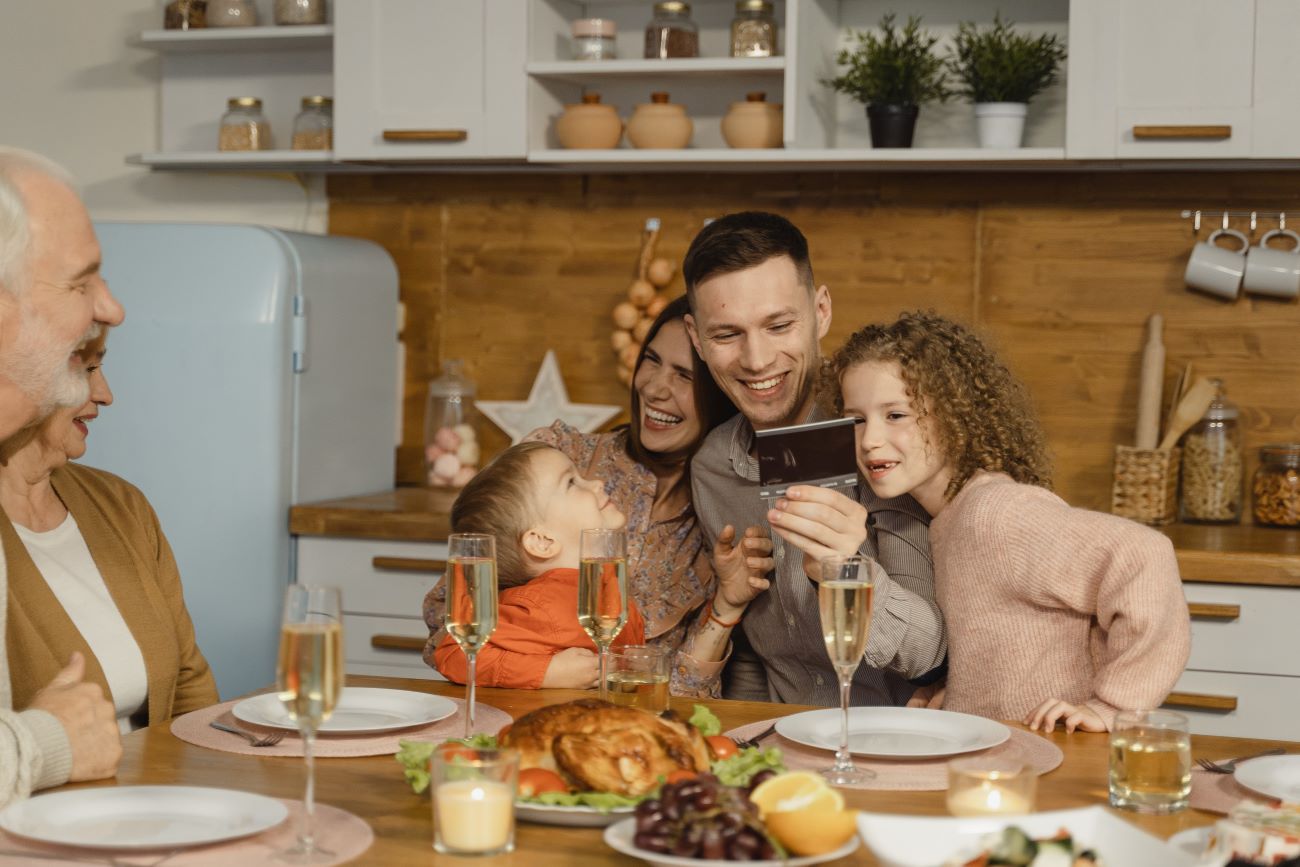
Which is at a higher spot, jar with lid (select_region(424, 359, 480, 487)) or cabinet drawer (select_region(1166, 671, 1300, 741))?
jar with lid (select_region(424, 359, 480, 487))

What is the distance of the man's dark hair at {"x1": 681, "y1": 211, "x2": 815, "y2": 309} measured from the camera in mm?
2271

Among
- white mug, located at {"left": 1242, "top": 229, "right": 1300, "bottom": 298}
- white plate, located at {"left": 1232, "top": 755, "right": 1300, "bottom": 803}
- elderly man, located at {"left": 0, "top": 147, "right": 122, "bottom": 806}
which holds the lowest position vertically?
white plate, located at {"left": 1232, "top": 755, "right": 1300, "bottom": 803}

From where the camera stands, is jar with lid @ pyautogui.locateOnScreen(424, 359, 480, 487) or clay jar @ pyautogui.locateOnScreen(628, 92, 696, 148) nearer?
clay jar @ pyautogui.locateOnScreen(628, 92, 696, 148)

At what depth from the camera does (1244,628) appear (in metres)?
2.79

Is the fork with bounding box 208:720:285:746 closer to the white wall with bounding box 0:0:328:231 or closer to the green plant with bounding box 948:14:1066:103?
the green plant with bounding box 948:14:1066:103

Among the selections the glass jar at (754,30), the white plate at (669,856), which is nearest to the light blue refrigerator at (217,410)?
the glass jar at (754,30)

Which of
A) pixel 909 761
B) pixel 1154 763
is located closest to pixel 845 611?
pixel 909 761

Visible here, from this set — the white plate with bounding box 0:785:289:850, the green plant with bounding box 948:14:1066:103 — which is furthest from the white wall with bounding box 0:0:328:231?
the white plate with bounding box 0:785:289:850

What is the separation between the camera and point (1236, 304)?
331cm

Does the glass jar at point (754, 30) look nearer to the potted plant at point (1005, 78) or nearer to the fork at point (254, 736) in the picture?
the potted plant at point (1005, 78)

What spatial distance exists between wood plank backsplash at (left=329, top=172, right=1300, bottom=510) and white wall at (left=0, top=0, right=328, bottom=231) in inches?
9.2

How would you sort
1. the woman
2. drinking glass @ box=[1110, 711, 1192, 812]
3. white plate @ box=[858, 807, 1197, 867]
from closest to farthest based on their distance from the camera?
white plate @ box=[858, 807, 1197, 867] < drinking glass @ box=[1110, 711, 1192, 812] < the woman

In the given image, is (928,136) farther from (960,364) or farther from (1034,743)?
(1034,743)

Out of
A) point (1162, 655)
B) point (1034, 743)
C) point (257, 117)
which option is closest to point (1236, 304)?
point (1162, 655)
